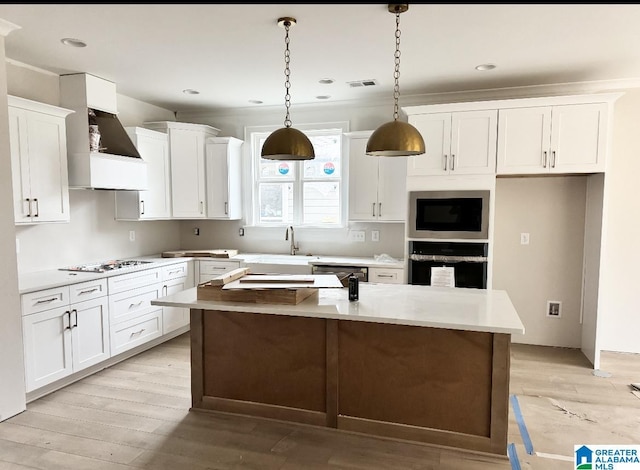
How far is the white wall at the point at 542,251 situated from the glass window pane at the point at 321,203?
179 cm

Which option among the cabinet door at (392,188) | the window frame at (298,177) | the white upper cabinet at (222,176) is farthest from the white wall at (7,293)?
the cabinet door at (392,188)

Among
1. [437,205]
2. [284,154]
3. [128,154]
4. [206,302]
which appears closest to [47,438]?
[206,302]

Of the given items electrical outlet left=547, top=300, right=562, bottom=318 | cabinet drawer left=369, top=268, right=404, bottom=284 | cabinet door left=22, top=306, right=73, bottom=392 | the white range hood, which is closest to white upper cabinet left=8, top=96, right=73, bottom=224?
the white range hood

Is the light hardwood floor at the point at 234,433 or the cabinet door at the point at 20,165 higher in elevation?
the cabinet door at the point at 20,165

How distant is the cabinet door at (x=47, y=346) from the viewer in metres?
3.19

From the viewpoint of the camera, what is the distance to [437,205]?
13.8ft

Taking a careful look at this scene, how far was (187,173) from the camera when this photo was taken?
16.9ft

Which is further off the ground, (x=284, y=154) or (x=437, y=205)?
(x=284, y=154)

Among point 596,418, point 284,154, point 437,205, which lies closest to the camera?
point 284,154

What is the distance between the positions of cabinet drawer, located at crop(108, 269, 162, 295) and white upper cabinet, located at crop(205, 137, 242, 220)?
1.12m

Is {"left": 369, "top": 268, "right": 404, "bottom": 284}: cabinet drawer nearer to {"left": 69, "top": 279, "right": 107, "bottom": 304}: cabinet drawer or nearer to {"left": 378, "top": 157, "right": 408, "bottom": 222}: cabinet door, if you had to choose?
{"left": 378, "top": 157, "right": 408, "bottom": 222}: cabinet door

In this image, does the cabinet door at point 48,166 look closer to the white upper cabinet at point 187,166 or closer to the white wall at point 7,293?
the white wall at point 7,293

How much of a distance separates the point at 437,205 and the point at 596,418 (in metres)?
2.10

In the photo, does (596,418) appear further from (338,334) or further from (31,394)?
(31,394)
